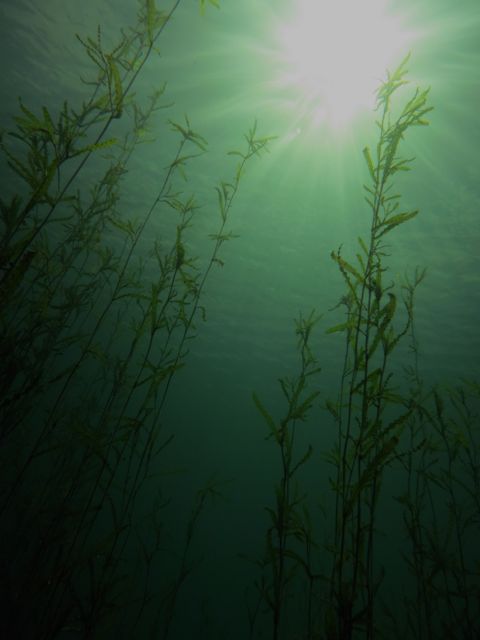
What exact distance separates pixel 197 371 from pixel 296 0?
85.2 feet

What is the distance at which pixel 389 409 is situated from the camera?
82.1ft

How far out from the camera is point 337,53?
22.4 ft

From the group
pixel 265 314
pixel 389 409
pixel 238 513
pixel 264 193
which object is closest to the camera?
pixel 264 193

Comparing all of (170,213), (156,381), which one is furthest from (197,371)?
(156,381)

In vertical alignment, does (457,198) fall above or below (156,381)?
above

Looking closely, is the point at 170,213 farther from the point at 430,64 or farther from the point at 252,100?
the point at 430,64

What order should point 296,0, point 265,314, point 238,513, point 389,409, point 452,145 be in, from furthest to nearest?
point 238,513, point 389,409, point 265,314, point 452,145, point 296,0

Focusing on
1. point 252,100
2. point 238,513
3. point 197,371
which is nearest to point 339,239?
point 252,100

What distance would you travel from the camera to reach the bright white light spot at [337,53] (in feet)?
19.9

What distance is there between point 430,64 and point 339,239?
18.8ft

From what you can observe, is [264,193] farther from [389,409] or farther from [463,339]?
[389,409]

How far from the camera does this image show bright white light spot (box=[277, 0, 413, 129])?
6.08 meters

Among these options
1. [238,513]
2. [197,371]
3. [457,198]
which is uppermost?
[197,371]

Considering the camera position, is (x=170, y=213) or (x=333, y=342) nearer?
(x=170, y=213)
